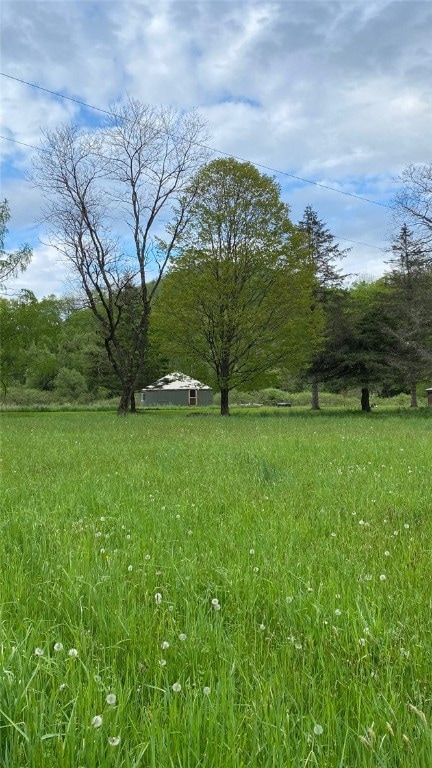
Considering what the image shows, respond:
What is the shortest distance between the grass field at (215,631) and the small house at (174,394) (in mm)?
56003

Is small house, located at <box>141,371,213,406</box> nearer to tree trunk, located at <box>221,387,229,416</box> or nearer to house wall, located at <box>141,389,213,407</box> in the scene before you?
house wall, located at <box>141,389,213,407</box>

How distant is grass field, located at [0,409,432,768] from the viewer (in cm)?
142

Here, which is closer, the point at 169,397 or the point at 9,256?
the point at 9,256

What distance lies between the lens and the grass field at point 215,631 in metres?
1.42

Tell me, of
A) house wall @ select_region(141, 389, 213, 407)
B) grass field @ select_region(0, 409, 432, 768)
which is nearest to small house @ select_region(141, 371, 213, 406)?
house wall @ select_region(141, 389, 213, 407)

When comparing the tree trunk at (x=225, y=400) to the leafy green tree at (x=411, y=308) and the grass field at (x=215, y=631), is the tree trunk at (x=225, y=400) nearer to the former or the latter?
the leafy green tree at (x=411, y=308)

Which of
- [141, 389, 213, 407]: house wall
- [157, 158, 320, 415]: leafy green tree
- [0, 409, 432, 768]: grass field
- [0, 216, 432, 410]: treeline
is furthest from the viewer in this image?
[141, 389, 213, 407]: house wall

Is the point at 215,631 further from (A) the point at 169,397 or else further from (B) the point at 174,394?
(A) the point at 169,397

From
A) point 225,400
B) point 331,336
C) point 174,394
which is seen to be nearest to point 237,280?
point 225,400

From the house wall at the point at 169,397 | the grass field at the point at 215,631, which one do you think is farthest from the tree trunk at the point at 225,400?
the house wall at the point at 169,397

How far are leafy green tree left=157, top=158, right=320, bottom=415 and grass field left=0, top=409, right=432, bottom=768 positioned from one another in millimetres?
20223

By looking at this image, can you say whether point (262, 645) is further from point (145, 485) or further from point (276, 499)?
point (145, 485)

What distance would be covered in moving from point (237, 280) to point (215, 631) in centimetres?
2373

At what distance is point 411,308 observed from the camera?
2720 centimetres
